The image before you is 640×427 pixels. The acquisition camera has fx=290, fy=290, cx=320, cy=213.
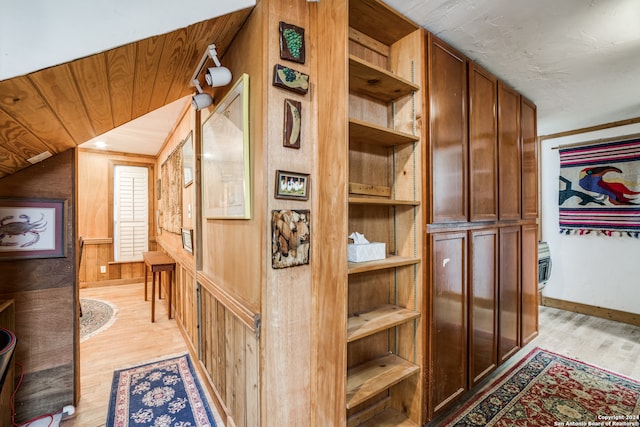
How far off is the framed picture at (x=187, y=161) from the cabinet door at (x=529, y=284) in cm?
297

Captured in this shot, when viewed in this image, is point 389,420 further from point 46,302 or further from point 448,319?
point 46,302

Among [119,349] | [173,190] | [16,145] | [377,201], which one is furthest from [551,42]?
[119,349]

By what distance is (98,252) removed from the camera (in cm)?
496

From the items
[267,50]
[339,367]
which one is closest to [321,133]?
[267,50]

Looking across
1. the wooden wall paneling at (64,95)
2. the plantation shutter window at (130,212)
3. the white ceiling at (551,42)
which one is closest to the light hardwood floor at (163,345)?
the plantation shutter window at (130,212)

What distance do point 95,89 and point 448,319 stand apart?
2.21 m

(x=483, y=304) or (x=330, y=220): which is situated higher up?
(x=330, y=220)

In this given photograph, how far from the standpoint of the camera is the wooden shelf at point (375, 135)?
4.53ft

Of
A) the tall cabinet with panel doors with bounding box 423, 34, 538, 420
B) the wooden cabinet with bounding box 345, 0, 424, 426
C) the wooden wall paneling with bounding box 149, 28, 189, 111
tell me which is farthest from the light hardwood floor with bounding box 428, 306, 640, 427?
the wooden wall paneling with bounding box 149, 28, 189, 111

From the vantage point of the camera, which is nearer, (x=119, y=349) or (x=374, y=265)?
(x=374, y=265)

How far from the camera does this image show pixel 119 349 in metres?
2.78

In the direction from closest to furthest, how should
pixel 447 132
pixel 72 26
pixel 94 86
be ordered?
1. pixel 72 26
2. pixel 94 86
3. pixel 447 132

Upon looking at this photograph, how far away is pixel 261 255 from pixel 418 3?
1485mm

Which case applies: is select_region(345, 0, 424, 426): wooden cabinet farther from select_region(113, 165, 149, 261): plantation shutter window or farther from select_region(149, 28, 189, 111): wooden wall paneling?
select_region(113, 165, 149, 261): plantation shutter window
